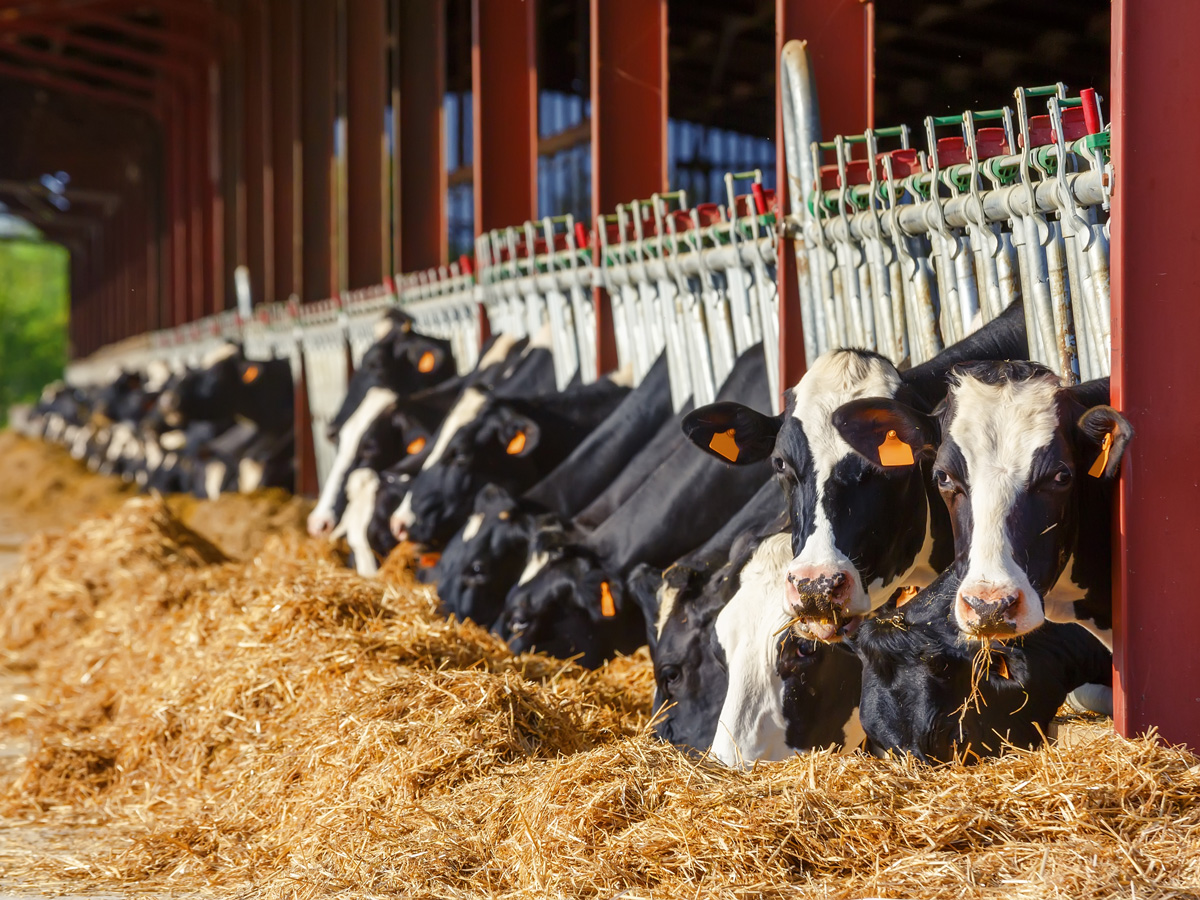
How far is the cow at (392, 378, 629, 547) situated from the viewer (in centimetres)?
664

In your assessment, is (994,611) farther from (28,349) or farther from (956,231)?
(28,349)

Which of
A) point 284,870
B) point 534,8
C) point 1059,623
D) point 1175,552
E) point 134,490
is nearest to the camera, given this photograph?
point 1175,552

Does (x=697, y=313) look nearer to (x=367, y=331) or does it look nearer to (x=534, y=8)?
(x=534, y=8)

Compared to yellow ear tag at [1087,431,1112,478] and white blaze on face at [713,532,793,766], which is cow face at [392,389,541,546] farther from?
yellow ear tag at [1087,431,1112,478]

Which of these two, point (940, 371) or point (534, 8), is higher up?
point (534, 8)

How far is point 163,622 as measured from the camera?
675 centimetres

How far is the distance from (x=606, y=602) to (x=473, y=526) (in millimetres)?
1237

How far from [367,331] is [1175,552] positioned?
844cm

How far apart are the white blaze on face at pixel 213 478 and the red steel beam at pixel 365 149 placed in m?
1.99

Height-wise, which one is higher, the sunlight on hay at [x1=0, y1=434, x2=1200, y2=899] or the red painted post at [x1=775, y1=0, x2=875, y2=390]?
the red painted post at [x1=775, y1=0, x2=875, y2=390]

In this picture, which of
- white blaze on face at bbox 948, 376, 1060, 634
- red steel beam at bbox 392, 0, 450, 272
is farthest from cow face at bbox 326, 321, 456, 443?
white blaze on face at bbox 948, 376, 1060, 634

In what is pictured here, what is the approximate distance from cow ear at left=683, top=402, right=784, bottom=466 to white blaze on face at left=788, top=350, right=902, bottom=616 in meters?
0.15

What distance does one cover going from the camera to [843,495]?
11.2 ft

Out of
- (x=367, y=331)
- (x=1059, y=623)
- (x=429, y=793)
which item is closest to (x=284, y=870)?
(x=429, y=793)
